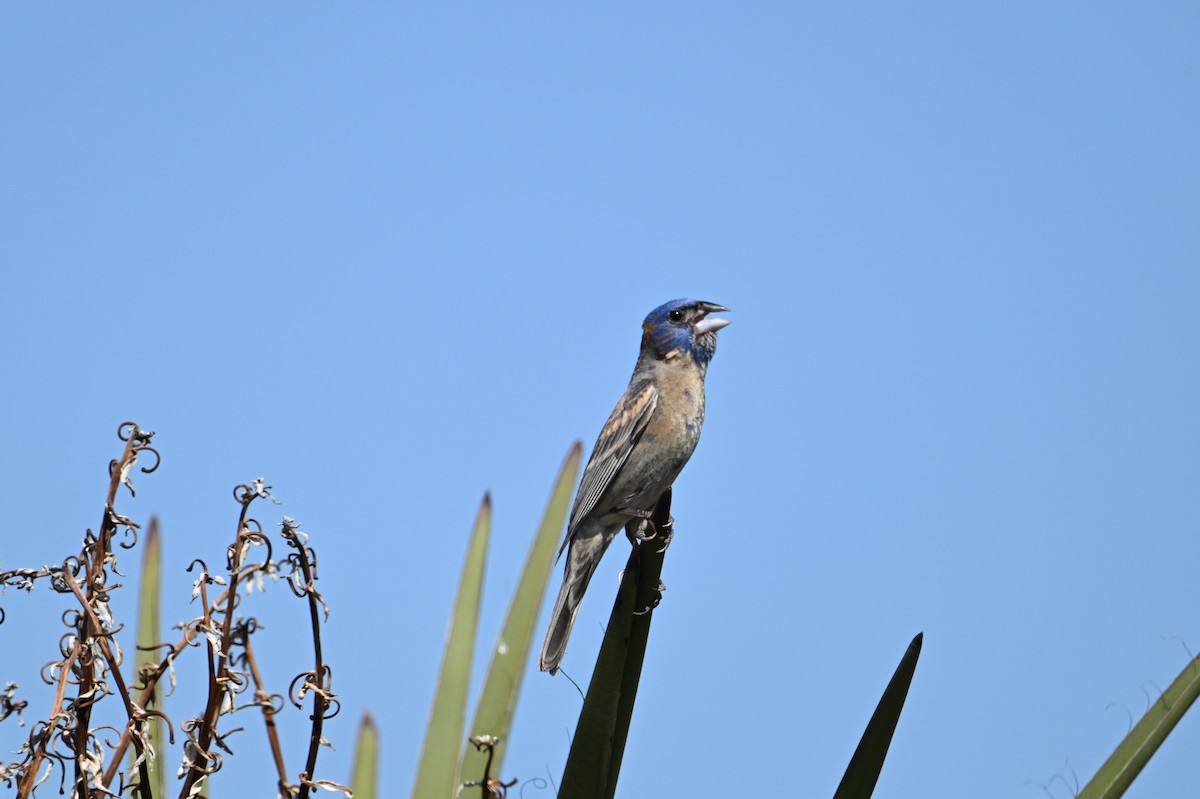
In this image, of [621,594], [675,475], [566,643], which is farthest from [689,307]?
[621,594]

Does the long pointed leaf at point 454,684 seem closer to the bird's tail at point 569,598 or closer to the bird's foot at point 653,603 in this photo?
the bird's foot at point 653,603

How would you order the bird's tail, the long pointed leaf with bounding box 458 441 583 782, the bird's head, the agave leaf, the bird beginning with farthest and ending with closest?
the bird's head < the bird < the bird's tail < the agave leaf < the long pointed leaf with bounding box 458 441 583 782

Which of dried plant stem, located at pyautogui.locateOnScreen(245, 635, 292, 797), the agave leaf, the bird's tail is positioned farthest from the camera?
the bird's tail

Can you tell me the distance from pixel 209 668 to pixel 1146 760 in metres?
1.92

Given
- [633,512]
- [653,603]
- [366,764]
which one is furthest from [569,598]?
[366,764]

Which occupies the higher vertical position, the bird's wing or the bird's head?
the bird's head

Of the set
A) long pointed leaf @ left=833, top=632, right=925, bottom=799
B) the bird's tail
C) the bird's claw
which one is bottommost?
long pointed leaf @ left=833, top=632, right=925, bottom=799

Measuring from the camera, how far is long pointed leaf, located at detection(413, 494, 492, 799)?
7.36 feet

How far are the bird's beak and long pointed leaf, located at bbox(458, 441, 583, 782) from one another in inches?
122

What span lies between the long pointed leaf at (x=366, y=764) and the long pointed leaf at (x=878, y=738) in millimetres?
1023

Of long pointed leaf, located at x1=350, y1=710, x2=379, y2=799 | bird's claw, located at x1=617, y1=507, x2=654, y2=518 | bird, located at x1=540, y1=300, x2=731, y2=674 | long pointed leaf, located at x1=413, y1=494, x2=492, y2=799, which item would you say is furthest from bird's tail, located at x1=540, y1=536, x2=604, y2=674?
long pointed leaf, located at x1=350, y1=710, x2=379, y2=799

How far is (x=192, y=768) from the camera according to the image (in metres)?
1.90

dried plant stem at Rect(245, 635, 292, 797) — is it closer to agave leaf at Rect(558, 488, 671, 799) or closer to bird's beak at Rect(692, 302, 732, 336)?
agave leaf at Rect(558, 488, 671, 799)

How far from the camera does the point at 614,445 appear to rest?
530cm
